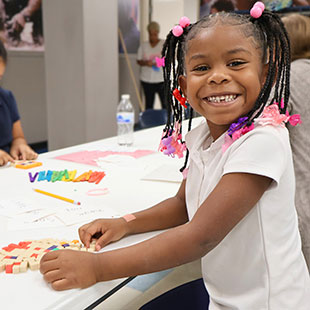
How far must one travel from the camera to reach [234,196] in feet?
2.16

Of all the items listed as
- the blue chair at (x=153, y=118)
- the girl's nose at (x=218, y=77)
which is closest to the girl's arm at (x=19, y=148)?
the blue chair at (x=153, y=118)

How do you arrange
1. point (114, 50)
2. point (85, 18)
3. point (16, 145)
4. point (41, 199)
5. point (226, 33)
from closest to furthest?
point (226, 33) < point (41, 199) < point (16, 145) < point (85, 18) < point (114, 50)

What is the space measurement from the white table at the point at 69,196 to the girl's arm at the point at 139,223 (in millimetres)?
19

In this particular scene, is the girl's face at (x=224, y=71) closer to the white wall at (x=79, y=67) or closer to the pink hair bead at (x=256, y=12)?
the pink hair bead at (x=256, y=12)

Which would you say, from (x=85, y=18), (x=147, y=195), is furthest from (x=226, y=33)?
(x=85, y=18)

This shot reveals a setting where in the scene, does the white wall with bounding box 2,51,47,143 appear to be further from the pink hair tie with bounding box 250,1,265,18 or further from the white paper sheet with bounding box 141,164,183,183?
the pink hair tie with bounding box 250,1,265,18

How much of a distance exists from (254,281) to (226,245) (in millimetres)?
84

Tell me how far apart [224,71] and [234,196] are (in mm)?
242

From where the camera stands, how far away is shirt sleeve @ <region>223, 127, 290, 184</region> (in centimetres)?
65

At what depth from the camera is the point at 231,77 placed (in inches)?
28.5

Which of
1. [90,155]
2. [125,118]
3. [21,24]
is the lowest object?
[90,155]

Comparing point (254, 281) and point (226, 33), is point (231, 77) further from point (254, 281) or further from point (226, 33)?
point (254, 281)

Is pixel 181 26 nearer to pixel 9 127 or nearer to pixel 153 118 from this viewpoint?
pixel 9 127

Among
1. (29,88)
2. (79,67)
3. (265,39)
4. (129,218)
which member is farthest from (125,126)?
(29,88)
